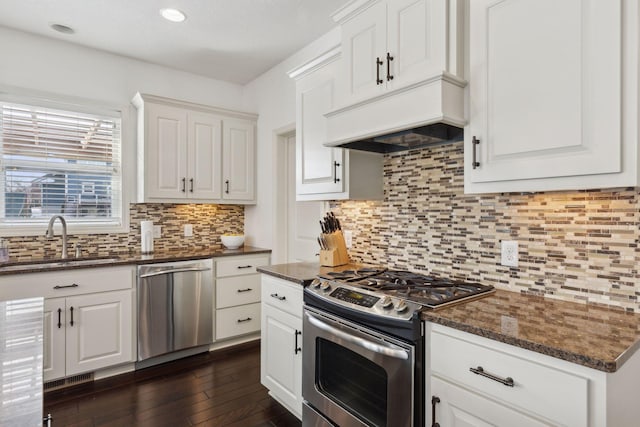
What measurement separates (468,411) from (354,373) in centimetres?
59

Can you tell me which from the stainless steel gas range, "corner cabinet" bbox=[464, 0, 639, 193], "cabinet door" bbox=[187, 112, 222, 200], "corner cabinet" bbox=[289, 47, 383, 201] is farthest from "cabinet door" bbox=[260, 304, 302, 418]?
"cabinet door" bbox=[187, 112, 222, 200]

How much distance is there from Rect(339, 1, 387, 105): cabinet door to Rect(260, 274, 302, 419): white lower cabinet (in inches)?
46.2

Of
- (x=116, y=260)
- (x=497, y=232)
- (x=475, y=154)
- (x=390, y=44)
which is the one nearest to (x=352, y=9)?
(x=390, y=44)

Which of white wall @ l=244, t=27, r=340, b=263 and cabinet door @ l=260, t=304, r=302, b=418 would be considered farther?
white wall @ l=244, t=27, r=340, b=263

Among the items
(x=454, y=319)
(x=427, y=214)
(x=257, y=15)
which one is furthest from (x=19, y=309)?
(x=257, y=15)

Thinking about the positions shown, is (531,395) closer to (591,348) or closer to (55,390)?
(591,348)

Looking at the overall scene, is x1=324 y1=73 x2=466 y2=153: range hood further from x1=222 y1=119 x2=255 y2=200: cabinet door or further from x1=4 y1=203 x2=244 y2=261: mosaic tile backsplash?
x1=4 y1=203 x2=244 y2=261: mosaic tile backsplash

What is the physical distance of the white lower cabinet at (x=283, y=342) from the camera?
217 centimetres

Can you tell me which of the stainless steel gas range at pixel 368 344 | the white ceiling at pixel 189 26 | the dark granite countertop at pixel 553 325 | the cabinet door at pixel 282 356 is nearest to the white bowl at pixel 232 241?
the cabinet door at pixel 282 356

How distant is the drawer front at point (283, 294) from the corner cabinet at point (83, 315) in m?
1.23

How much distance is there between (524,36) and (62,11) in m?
3.05

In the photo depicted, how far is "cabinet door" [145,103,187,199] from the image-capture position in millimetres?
3268

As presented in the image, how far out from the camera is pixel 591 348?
105cm

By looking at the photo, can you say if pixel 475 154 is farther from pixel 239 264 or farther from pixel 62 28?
pixel 62 28
